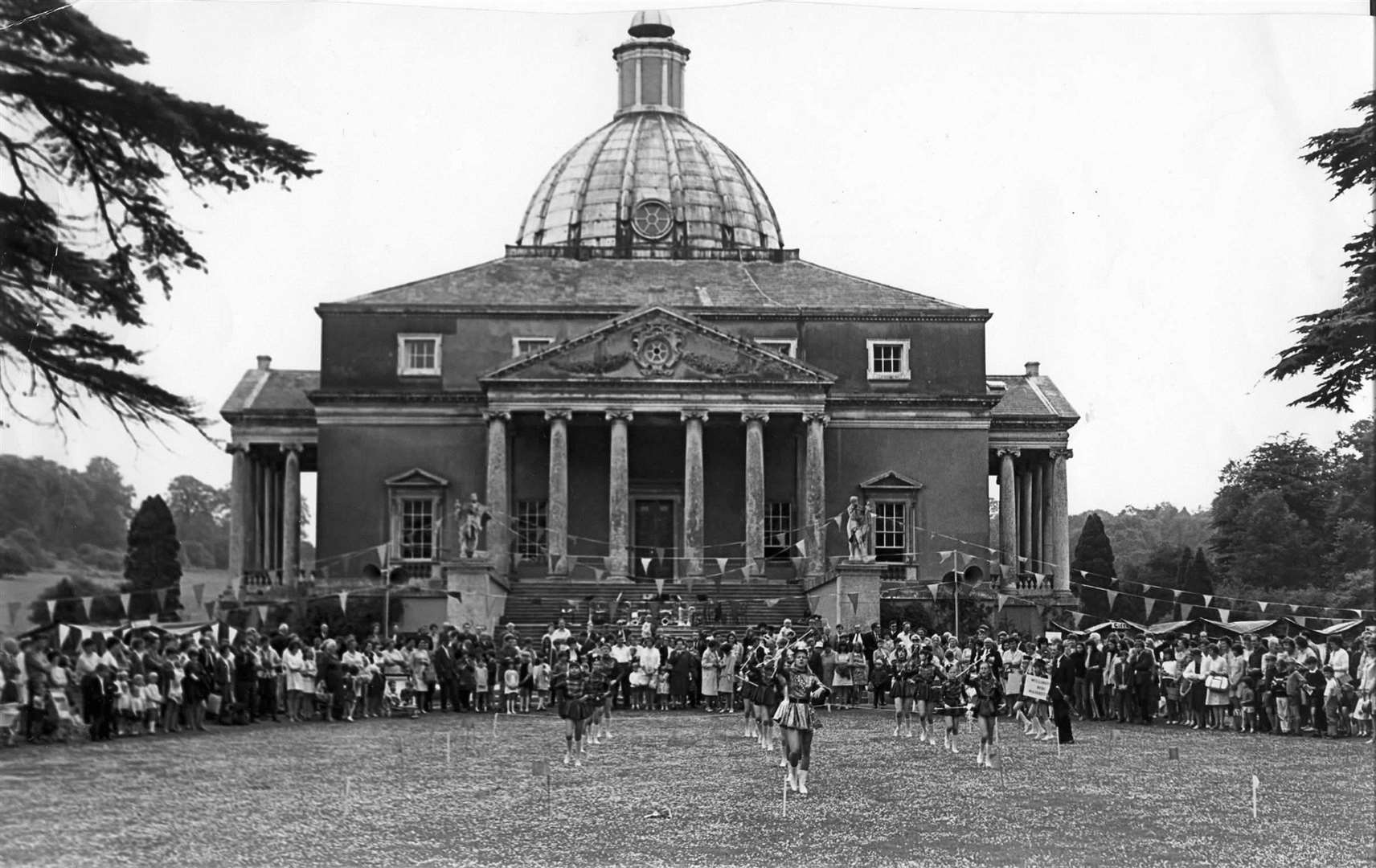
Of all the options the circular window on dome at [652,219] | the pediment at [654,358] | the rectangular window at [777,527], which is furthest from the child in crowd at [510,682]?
the circular window on dome at [652,219]

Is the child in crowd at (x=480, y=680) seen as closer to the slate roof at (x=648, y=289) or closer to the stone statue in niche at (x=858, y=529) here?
the stone statue in niche at (x=858, y=529)

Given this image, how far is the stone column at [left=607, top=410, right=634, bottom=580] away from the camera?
192 ft

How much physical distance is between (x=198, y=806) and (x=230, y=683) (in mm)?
14754

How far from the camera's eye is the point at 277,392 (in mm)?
65312

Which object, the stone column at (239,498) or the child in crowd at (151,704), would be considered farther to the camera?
the stone column at (239,498)

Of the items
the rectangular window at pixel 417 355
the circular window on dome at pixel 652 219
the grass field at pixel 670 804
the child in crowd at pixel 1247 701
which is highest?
the circular window on dome at pixel 652 219

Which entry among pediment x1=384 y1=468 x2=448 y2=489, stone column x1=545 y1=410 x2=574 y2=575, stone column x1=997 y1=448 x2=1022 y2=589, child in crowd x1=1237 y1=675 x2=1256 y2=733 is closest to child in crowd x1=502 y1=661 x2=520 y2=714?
child in crowd x1=1237 y1=675 x2=1256 y2=733

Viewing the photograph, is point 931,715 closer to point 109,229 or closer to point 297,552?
point 109,229

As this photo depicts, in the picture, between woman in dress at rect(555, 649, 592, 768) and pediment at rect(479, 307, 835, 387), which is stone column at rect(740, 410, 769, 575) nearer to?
pediment at rect(479, 307, 835, 387)

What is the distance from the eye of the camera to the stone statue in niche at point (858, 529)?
183ft

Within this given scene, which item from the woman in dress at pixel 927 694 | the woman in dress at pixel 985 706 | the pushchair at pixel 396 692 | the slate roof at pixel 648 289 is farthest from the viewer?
the slate roof at pixel 648 289

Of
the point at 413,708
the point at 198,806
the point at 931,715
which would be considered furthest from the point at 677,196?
the point at 198,806

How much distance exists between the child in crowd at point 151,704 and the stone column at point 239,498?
2001 centimetres

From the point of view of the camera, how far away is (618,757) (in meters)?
29.1
